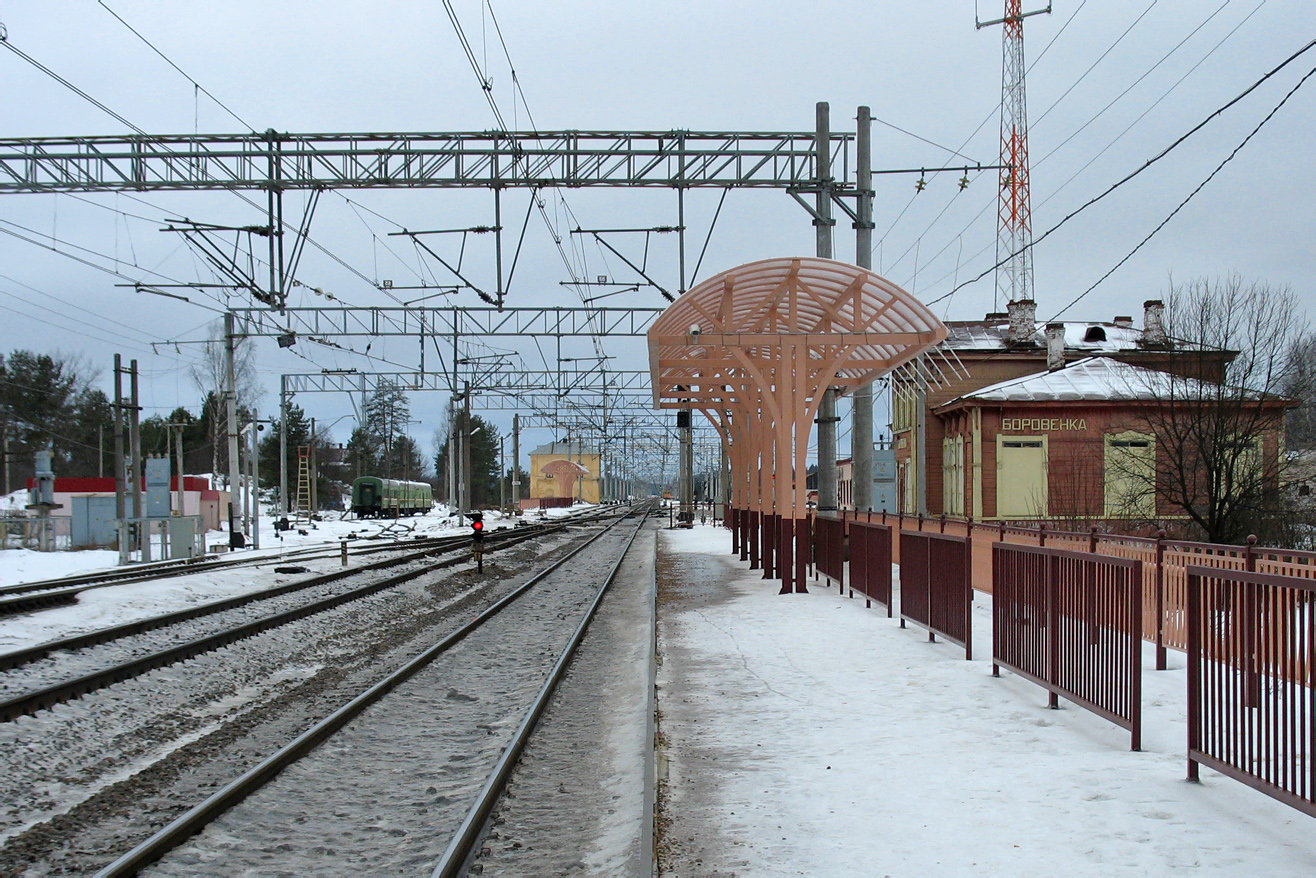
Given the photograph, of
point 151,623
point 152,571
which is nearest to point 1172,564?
point 151,623

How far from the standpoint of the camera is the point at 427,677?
1041 cm

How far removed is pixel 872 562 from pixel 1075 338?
2802 centimetres

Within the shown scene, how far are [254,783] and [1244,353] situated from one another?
19.6 m

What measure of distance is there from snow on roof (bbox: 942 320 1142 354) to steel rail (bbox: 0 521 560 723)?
986 inches

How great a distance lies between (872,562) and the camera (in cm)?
1396

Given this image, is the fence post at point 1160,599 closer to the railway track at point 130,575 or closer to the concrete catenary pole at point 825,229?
the concrete catenary pole at point 825,229

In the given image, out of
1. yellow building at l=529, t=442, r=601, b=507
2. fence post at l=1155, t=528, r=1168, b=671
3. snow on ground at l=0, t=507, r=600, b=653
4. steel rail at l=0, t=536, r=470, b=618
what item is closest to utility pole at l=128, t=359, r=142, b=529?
snow on ground at l=0, t=507, r=600, b=653

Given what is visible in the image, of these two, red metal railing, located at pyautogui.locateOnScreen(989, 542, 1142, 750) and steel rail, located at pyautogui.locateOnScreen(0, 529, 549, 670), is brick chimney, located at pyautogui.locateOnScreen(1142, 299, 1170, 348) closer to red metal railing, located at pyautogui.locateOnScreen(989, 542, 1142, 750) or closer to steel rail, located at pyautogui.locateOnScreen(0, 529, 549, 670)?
steel rail, located at pyautogui.locateOnScreen(0, 529, 549, 670)

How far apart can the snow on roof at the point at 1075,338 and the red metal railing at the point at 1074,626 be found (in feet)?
90.9

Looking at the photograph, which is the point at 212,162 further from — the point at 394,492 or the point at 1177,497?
the point at 394,492

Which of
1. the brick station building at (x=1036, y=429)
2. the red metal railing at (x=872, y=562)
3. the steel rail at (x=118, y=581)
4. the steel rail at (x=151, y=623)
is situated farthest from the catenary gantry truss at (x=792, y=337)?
the steel rail at (x=118, y=581)

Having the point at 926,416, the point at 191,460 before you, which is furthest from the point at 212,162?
the point at 191,460

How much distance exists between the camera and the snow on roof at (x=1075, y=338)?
36.8 metres

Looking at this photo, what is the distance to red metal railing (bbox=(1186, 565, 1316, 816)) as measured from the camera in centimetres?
469
